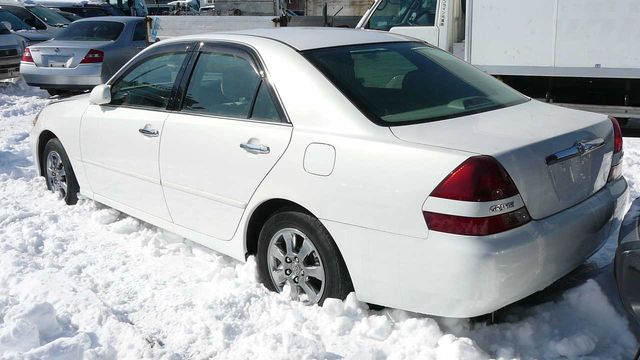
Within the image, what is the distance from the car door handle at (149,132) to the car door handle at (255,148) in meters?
0.92

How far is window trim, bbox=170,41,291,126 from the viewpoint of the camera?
364cm

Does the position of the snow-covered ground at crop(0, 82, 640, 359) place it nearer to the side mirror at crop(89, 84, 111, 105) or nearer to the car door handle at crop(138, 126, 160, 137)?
the car door handle at crop(138, 126, 160, 137)

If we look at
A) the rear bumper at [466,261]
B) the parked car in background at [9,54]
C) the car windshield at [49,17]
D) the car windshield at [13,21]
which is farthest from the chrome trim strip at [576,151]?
the car windshield at [49,17]

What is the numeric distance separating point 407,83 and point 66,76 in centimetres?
991

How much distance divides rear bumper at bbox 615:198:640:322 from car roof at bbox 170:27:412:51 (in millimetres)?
1912

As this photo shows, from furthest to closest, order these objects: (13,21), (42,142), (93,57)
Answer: (13,21) < (93,57) < (42,142)

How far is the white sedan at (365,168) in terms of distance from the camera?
9.46 feet

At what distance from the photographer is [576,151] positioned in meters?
3.18

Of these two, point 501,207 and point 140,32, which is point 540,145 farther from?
point 140,32

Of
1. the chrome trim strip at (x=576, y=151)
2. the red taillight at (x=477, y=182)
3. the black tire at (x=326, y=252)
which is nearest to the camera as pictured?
the red taillight at (x=477, y=182)

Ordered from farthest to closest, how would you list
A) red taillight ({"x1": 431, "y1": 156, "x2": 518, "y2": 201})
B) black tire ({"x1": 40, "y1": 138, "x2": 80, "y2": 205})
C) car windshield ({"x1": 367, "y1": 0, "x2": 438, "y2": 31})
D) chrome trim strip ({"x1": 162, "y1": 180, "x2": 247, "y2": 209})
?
1. car windshield ({"x1": 367, "y1": 0, "x2": 438, "y2": 31})
2. black tire ({"x1": 40, "y1": 138, "x2": 80, "y2": 205})
3. chrome trim strip ({"x1": 162, "y1": 180, "x2": 247, "y2": 209})
4. red taillight ({"x1": 431, "y1": 156, "x2": 518, "y2": 201})

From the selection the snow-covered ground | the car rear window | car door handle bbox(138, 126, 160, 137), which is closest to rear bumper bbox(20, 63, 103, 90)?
the snow-covered ground

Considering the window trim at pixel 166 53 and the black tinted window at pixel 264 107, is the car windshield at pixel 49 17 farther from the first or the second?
the black tinted window at pixel 264 107

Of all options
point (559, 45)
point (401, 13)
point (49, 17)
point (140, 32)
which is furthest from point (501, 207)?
point (49, 17)
